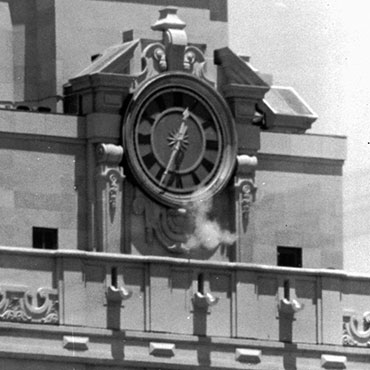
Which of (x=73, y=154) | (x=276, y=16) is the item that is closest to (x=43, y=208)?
(x=73, y=154)

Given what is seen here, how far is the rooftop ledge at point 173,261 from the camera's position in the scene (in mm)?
96688

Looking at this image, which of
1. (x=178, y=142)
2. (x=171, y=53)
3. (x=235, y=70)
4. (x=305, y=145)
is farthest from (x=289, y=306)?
(x=171, y=53)

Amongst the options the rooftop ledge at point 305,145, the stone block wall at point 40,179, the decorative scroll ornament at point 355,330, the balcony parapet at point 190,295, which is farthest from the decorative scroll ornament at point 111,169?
the decorative scroll ornament at point 355,330

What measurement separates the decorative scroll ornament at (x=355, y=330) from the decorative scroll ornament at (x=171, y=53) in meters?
5.01

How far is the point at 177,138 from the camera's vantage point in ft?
325

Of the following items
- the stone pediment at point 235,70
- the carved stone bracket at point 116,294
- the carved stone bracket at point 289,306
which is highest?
the stone pediment at point 235,70

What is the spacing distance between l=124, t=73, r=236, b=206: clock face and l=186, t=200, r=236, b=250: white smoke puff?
251 millimetres

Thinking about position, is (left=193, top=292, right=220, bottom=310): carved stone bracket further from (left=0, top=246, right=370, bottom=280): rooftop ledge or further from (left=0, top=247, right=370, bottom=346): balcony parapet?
(left=0, top=246, right=370, bottom=280): rooftop ledge

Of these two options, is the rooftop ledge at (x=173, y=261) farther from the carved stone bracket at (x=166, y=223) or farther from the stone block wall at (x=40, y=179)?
the stone block wall at (x=40, y=179)

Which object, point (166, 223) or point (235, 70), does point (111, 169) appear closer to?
point (166, 223)

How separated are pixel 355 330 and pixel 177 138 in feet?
16.3

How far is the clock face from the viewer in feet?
324

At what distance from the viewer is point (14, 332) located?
96188 millimetres

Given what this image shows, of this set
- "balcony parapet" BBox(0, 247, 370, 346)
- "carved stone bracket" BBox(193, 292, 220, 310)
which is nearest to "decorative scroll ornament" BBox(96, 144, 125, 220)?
"balcony parapet" BBox(0, 247, 370, 346)
